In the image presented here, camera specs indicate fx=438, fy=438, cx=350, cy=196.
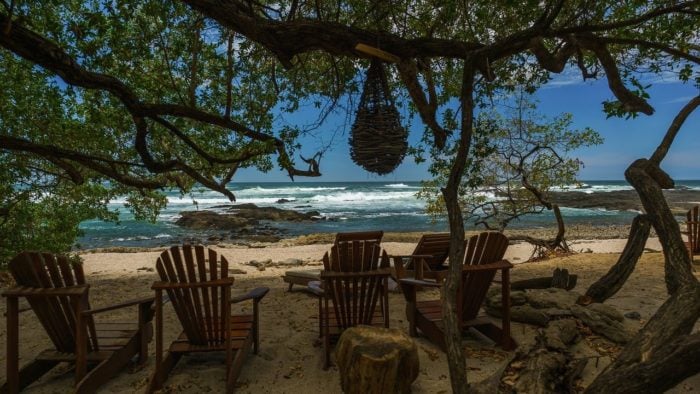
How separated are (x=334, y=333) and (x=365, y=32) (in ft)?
8.74

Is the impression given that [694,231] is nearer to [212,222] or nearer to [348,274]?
[348,274]

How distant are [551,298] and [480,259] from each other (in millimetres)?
1331

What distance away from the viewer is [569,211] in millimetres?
31406

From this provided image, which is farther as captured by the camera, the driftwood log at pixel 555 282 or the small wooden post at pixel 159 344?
the driftwood log at pixel 555 282

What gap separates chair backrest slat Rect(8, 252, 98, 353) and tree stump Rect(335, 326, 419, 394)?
201 centimetres

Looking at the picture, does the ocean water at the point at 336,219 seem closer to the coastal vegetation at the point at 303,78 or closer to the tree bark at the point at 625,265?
the coastal vegetation at the point at 303,78

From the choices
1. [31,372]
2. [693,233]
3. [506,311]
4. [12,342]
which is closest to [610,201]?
[693,233]

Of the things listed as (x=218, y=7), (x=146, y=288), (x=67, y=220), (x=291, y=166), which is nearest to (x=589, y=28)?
(x=218, y=7)

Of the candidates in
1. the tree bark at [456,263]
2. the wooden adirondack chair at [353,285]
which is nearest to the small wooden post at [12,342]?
the wooden adirondack chair at [353,285]

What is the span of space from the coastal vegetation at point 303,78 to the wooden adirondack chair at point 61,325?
5.69 ft

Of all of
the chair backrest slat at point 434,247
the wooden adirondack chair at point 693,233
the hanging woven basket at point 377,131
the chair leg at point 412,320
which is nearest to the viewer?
the hanging woven basket at point 377,131

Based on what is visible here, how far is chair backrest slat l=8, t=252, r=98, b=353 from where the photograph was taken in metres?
3.22

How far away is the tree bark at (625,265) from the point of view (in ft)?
16.0

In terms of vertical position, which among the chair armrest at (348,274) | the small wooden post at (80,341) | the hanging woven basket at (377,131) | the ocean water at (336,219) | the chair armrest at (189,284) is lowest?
the ocean water at (336,219)
